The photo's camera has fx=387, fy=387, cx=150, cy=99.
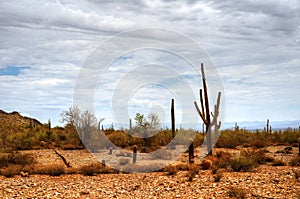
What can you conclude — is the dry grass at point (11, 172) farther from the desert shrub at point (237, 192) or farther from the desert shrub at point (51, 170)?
the desert shrub at point (237, 192)

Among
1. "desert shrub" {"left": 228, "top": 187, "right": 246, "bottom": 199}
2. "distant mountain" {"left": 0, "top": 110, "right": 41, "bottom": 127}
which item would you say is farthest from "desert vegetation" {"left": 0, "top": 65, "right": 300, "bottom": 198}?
"distant mountain" {"left": 0, "top": 110, "right": 41, "bottom": 127}

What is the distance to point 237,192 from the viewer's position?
447 inches

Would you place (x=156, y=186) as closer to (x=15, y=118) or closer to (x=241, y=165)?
(x=241, y=165)

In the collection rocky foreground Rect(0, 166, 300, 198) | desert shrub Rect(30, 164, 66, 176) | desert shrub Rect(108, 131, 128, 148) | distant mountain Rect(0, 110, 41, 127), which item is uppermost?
distant mountain Rect(0, 110, 41, 127)

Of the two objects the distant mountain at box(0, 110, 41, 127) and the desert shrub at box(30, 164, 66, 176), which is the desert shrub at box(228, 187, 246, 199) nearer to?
the desert shrub at box(30, 164, 66, 176)

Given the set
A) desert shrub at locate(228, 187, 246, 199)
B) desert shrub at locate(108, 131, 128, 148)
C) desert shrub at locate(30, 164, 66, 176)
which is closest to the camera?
desert shrub at locate(228, 187, 246, 199)

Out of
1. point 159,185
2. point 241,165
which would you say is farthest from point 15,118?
point 159,185

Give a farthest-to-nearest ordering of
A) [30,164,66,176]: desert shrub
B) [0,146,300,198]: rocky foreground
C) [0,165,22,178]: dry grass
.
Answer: [30,164,66,176]: desert shrub, [0,165,22,178]: dry grass, [0,146,300,198]: rocky foreground

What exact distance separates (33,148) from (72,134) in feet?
14.4

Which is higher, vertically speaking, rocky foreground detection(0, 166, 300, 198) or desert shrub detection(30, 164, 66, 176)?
desert shrub detection(30, 164, 66, 176)

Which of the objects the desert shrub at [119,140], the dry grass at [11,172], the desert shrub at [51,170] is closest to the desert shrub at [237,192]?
the desert shrub at [51,170]

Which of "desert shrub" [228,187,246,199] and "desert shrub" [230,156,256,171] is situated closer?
"desert shrub" [228,187,246,199]

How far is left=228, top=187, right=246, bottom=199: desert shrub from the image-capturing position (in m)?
11.2

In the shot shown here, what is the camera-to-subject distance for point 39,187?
13234mm
